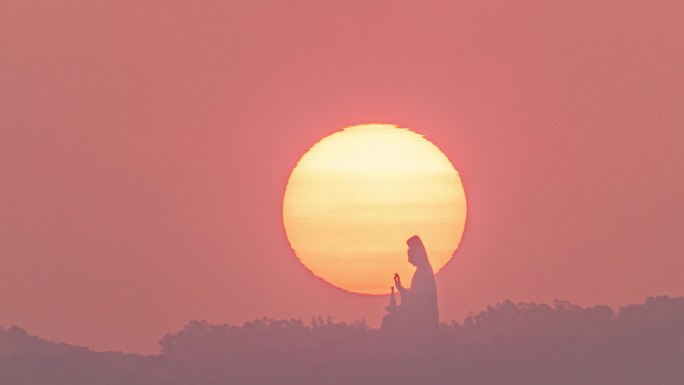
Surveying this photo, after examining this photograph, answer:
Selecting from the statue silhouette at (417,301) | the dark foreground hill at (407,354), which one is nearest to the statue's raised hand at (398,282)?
the statue silhouette at (417,301)

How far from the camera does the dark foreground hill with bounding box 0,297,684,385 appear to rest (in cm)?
3681

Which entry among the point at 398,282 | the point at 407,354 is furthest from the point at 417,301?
the point at 407,354

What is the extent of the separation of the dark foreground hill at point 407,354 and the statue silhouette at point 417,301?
0.44 m

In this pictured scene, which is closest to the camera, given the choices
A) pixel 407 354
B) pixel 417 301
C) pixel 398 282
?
pixel 407 354

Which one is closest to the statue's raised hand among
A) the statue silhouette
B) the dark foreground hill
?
the statue silhouette

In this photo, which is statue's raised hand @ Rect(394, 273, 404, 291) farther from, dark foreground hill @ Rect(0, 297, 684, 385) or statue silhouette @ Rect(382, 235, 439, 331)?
dark foreground hill @ Rect(0, 297, 684, 385)

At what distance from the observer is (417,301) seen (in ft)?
130

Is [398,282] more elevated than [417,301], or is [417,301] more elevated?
[398,282]

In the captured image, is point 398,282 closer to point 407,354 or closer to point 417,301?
point 417,301

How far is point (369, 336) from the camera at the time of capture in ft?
127

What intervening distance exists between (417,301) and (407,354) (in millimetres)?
2183

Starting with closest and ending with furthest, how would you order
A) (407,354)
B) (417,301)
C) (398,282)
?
(407,354) < (398,282) < (417,301)

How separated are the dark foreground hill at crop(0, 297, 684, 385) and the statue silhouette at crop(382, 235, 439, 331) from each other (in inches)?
17.5

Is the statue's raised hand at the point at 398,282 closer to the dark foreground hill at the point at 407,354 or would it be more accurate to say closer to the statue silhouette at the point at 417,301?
the statue silhouette at the point at 417,301
